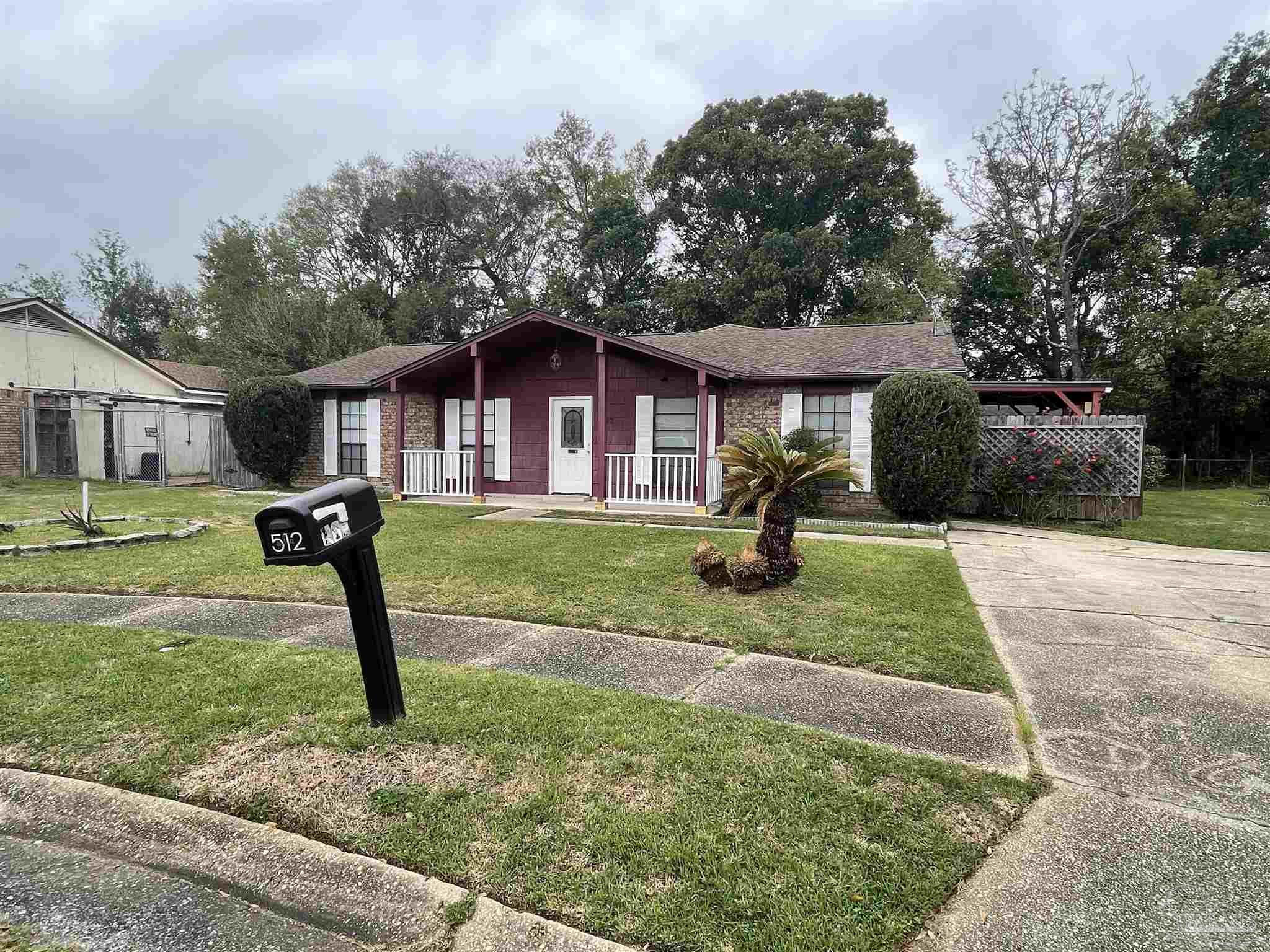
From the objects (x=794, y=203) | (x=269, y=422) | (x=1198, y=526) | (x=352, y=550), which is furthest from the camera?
(x=794, y=203)

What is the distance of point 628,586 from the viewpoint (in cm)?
583

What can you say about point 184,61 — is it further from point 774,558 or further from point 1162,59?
point 1162,59

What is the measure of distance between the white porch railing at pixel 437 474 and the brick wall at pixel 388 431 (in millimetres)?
475

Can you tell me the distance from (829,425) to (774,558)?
653cm

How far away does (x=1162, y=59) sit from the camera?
23016mm

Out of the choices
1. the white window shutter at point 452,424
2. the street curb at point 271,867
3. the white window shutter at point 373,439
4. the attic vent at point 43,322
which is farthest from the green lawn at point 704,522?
the attic vent at point 43,322

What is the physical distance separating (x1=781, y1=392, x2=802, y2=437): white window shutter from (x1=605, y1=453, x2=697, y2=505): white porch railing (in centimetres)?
176

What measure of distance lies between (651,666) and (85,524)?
782 centimetres

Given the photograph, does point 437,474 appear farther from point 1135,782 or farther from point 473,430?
point 1135,782

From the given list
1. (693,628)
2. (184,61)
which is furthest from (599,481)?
(184,61)

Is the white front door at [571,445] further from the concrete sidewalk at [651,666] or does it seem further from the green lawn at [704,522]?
the concrete sidewalk at [651,666]

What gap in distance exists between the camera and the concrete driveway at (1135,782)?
1.86 m

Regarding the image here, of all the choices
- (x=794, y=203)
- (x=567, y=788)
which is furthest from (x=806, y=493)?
(x=794, y=203)

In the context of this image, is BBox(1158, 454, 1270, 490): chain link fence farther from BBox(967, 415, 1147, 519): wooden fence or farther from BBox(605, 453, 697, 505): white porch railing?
BBox(605, 453, 697, 505): white porch railing
